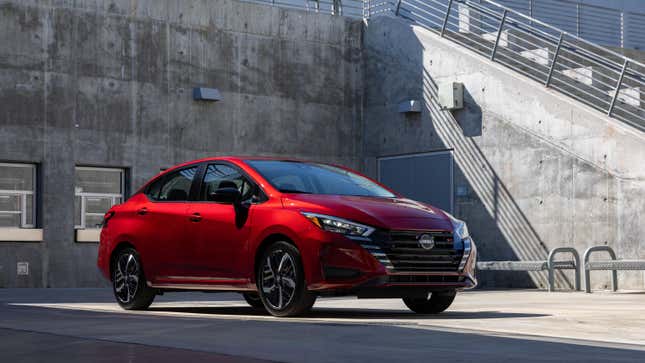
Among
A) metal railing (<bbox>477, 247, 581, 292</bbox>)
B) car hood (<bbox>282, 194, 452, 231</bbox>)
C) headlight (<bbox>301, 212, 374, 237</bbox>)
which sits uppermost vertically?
car hood (<bbox>282, 194, 452, 231</bbox>)

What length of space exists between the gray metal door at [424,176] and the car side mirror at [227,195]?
14.5m

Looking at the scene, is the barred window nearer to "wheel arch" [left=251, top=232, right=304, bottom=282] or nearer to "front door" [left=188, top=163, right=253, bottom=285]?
"front door" [left=188, top=163, right=253, bottom=285]

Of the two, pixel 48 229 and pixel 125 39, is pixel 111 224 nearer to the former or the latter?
pixel 48 229

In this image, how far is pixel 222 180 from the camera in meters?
12.0

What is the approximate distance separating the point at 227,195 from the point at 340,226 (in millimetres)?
1292

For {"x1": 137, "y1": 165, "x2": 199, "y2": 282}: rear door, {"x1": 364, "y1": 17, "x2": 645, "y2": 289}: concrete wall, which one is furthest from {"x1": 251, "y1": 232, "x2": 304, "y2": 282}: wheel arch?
{"x1": 364, "y1": 17, "x2": 645, "y2": 289}: concrete wall

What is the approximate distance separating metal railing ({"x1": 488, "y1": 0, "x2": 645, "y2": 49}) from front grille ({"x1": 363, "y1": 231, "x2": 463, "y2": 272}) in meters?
21.0

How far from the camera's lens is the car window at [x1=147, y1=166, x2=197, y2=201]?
12.4 metres

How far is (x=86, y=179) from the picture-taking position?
79.8 feet

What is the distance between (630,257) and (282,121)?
872cm

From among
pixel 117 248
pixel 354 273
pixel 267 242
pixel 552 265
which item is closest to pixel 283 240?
pixel 267 242

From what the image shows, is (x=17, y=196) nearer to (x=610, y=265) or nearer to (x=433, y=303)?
(x=610, y=265)

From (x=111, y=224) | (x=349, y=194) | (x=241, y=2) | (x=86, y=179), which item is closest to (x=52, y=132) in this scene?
(x=86, y=179)

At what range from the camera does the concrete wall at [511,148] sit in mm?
21578
